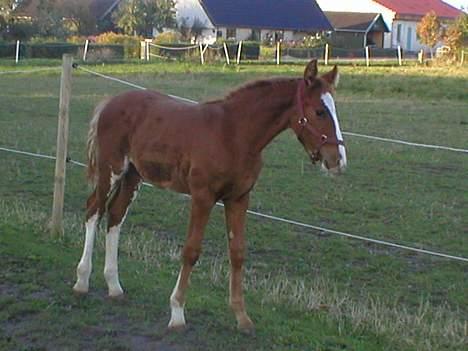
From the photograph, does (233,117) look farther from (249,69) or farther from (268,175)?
(249,69)

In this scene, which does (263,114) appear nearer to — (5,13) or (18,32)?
(18,32)

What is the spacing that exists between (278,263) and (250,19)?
6326cm

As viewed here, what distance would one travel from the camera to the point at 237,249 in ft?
18.6

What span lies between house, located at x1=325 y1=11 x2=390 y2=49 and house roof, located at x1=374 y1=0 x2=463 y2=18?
4.14 meters

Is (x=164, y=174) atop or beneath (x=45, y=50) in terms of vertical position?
beneath

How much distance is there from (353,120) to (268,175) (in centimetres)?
817

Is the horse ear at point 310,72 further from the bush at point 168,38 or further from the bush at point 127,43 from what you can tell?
the bush at point 168,38

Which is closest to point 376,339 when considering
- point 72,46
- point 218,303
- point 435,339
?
point 435,339

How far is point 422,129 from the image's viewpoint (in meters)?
20.0

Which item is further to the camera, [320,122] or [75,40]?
[75,40]

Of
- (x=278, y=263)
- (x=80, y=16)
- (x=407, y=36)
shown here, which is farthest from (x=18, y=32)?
(x=278, y=263)

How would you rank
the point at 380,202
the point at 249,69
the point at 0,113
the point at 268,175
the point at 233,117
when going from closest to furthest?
the point at 233,117 → the point at 380,202 → the point at 268,175 → the point at 0,113 → the point at 249,69

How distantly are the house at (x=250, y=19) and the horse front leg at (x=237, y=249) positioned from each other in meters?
62.2

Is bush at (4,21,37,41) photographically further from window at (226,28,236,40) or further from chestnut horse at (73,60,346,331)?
chestnut horse at (73,60,346,331)
